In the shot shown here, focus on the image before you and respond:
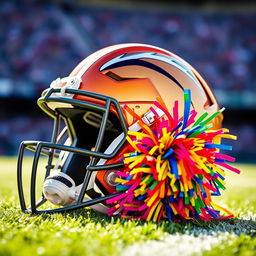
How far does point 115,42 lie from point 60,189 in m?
13.2

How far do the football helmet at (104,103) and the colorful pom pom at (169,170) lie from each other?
0.07 m

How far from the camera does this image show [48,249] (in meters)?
1.22

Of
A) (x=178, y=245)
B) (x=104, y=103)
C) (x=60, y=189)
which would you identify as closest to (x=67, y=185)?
(x=60, y=189)

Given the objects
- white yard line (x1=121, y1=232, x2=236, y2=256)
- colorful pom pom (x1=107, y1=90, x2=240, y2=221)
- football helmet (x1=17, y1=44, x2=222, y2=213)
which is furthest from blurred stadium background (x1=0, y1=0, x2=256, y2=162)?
white yard line (x1=121, y1=232, x2=236, y2=256)

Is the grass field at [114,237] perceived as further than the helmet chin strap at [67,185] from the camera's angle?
No

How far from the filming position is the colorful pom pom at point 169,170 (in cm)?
172

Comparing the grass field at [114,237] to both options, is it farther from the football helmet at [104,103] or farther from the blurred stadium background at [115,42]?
the blurred stadium background at [115,42]

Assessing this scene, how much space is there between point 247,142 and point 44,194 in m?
13.7

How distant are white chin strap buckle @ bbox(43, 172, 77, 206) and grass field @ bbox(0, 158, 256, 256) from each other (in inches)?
2.9

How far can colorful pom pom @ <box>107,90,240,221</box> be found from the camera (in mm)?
1724

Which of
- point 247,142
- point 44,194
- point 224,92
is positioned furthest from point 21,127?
point 44,194

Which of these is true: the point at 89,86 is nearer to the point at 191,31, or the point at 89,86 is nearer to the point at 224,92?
the point at 224,92

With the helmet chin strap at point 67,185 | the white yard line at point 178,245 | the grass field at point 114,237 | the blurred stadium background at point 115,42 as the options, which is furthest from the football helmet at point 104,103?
the blurred stadium background at point 115,42

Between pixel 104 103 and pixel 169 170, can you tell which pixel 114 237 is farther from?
pixel 104 103
